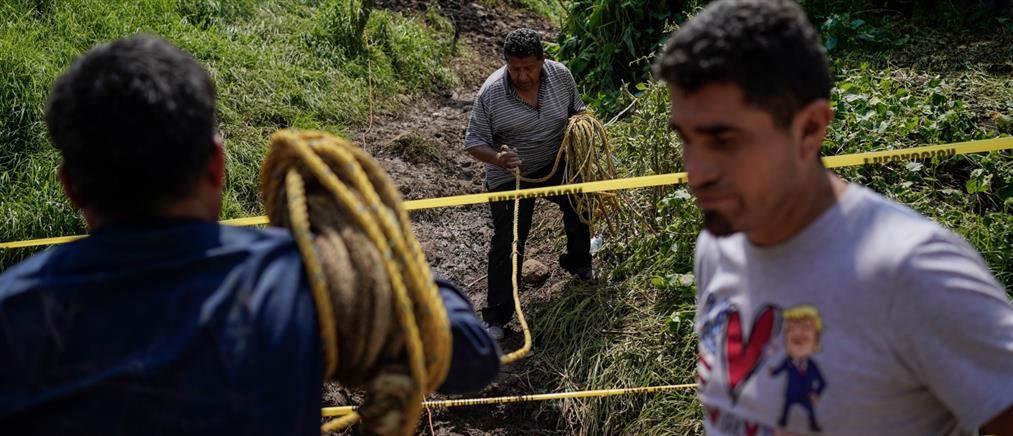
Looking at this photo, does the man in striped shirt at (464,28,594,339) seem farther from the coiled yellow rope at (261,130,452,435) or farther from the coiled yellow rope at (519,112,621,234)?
the coiled yellow rope at (261,130,452,435)

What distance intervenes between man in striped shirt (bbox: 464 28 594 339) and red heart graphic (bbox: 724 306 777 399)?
3.52m

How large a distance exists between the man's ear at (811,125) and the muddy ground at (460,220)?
11.2 ft

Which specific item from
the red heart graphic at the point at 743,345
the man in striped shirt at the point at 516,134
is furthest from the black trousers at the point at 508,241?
the red heart graphic at the point at 743,345

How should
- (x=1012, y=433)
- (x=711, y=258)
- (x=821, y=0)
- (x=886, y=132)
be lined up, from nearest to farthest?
(x=1012, y=433)
(x=711, y=258)
(x=886, y=132)
(x=821, y=0)

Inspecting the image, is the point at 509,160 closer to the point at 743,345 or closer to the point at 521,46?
the point at 521,46

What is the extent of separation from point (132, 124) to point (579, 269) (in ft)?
14.8

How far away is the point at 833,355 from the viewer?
1587 mm

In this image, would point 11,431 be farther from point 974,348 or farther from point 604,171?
point 604,171

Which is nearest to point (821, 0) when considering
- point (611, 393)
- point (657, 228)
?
point (657, 228)

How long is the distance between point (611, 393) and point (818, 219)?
312 centimetres

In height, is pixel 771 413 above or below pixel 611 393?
above

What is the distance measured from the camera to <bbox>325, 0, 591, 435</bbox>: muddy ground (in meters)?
4.98

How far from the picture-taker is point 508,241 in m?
5.52

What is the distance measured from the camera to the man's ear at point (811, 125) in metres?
1.63
